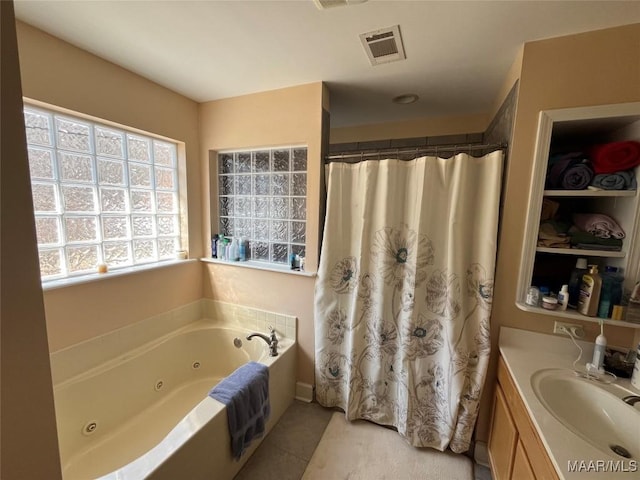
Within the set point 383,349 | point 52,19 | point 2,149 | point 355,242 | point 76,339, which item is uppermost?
point 52,19

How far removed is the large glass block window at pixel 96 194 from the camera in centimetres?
151

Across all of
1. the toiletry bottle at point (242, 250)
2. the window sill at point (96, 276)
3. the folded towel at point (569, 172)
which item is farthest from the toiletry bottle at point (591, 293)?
the window sill at point (96, 276)

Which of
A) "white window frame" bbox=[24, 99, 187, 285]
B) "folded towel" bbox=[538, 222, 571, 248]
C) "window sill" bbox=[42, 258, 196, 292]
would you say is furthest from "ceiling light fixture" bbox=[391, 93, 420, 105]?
"window sill" bbox=[42, 258, 196, 292]

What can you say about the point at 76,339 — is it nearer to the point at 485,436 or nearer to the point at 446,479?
the point at 446,479

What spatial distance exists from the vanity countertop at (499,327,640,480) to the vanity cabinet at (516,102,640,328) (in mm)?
206

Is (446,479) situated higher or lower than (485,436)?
lower

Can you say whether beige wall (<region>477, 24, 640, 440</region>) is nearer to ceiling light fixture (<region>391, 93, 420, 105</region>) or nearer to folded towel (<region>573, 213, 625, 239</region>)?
folded towel (<region>573, 213, 625, 239</region>)

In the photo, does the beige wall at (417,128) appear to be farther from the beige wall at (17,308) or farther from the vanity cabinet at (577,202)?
the beige wall at (17,308)

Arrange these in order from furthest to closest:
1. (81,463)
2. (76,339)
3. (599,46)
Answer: (76,339) < (81,463) < (599,46)

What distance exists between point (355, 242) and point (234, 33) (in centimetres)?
138

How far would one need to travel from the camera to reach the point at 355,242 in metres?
1.83

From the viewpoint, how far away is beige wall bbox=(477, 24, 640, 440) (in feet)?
3.92

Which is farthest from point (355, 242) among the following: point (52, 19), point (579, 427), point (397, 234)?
point (52, 19)

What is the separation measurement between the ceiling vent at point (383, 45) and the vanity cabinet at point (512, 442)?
1826 millimetres
